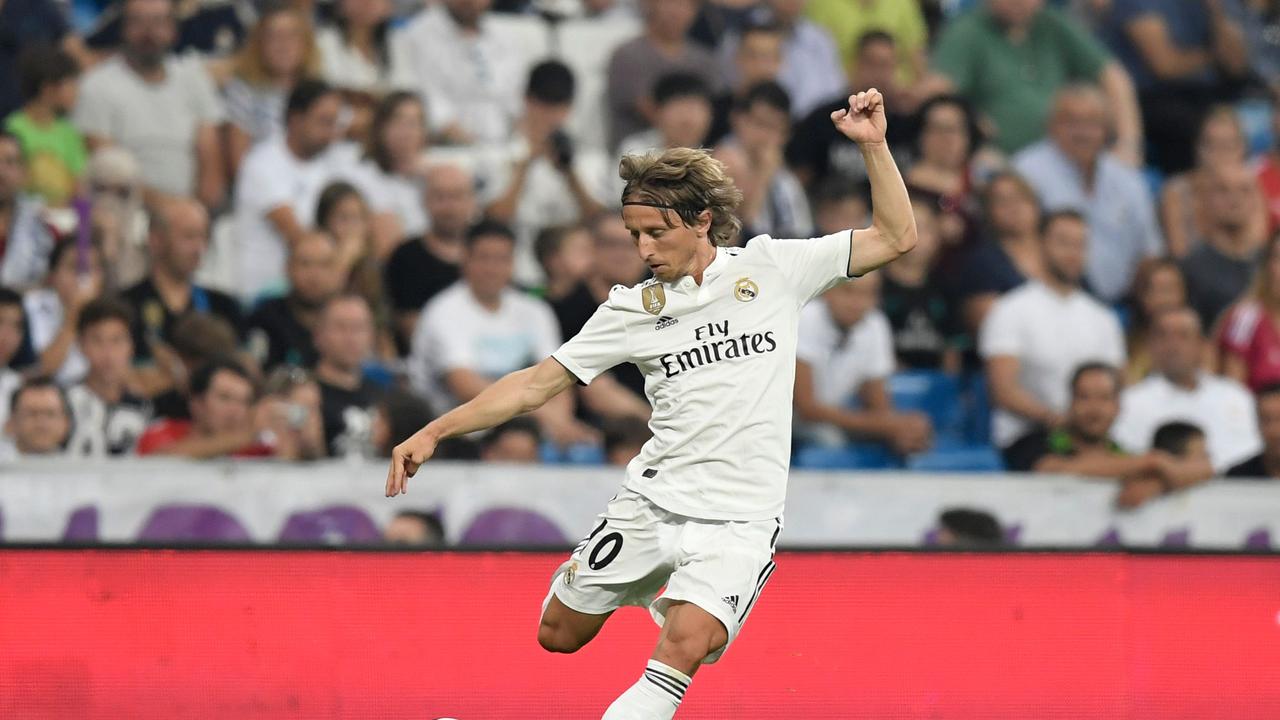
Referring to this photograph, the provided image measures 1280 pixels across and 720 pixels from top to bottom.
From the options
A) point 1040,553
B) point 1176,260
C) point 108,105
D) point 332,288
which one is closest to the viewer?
point 1040,553

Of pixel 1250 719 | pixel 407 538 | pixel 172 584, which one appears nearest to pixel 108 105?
pixel 407 538

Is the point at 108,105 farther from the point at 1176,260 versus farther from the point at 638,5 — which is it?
the point at 1176,260

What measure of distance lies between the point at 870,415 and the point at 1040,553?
2999 millimetres

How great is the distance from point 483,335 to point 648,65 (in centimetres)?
243

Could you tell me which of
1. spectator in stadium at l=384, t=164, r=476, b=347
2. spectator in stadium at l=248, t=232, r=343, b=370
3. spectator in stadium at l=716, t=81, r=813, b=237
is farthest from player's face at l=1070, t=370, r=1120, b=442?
spectator in stadium at l=248, t=232, r=343, b=370

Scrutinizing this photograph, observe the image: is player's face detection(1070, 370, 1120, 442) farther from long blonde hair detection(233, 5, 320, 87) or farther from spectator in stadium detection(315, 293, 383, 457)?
long blonde hair detection(233, 5, 320, 87)

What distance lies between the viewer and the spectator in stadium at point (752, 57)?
1106cm

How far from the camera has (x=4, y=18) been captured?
10.1 meters

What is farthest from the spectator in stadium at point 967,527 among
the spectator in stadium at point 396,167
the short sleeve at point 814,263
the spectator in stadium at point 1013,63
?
the short sleeve at point 814,263

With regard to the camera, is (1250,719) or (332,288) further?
(332,288)

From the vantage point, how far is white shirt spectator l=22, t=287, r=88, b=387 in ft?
28.8

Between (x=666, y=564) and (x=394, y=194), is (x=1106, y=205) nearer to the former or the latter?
(x=394, y=194)

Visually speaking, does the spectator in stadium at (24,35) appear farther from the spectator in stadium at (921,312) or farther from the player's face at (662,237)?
the player's face at (662,237)

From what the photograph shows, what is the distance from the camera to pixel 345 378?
29.1 feet
